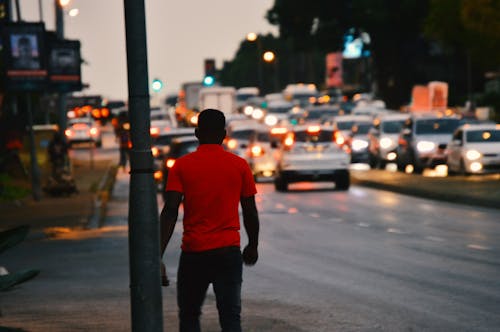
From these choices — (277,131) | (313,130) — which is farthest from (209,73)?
(313,130)

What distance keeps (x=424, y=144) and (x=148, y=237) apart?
117 ft

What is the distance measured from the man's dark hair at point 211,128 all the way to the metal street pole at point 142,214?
1.48 feet

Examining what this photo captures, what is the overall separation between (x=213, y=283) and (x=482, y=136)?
3273 centimetres

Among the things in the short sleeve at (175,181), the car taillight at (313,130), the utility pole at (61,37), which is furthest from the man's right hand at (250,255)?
the utility pole at (61,37)

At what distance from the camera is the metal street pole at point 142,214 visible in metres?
8.88

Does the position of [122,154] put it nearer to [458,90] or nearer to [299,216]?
[299,216]

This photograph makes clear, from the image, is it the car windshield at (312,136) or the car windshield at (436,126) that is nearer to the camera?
the car windshield at (312,136)

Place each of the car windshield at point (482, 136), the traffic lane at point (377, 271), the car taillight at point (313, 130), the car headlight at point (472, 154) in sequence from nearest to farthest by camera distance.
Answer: the traffic lane at point (377, 271) → the car taillight at point (313, 130) → the car headlight at point (472, 154) → the car windshield at point (482, 136)

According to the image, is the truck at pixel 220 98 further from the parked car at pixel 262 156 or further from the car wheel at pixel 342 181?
the car wheel at pixel 342 181

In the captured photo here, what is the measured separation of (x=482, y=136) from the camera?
4034cm

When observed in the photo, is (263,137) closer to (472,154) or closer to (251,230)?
(472,154)

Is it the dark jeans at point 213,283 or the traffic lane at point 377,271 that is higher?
the dark jeans at point 213,283

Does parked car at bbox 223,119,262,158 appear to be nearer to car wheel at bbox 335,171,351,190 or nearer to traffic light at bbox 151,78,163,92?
traffic light at bbox 151,78,163,92

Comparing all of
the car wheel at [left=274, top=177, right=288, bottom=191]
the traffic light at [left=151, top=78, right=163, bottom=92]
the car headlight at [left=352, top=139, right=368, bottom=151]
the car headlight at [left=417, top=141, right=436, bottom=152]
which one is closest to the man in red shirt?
the car wheel at [left=274, top=177, right=288, bottom=191]
